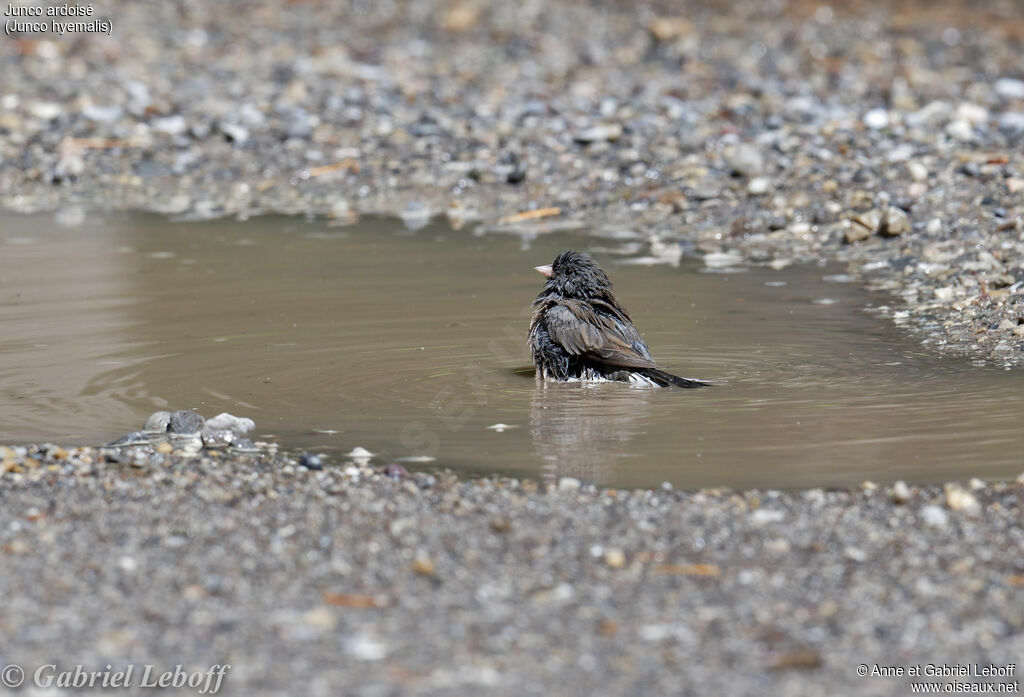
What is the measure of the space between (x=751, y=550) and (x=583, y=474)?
1161 mm

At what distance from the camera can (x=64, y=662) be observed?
13.4ft

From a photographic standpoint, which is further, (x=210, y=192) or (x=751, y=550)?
(x=210, y=192)

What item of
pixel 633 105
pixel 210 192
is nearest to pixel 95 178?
pixel 210 192

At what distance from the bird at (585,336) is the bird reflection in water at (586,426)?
9cm

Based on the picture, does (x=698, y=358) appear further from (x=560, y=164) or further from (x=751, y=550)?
(x=560, y=164)

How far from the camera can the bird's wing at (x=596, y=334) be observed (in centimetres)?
771

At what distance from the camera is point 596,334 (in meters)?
7.85

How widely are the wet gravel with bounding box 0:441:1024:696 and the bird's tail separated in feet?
6.20

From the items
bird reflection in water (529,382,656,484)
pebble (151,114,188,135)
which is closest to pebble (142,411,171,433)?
bird reflection in water (529,382,656,484)

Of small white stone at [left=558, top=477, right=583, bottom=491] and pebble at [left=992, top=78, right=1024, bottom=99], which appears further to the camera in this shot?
pebble at [left=992, top=78, right=1024, bottom=99]

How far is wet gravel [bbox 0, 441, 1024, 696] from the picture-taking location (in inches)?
162

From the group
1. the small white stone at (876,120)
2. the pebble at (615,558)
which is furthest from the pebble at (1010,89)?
the pebble at (615,558)

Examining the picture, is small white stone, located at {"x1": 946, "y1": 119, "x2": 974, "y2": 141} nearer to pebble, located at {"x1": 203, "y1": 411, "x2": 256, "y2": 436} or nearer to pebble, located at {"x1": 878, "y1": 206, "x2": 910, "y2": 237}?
pebble, located at {"x1": 878, "y1": 206, "x2": 910, "y2": 237}

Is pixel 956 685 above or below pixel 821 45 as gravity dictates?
below
